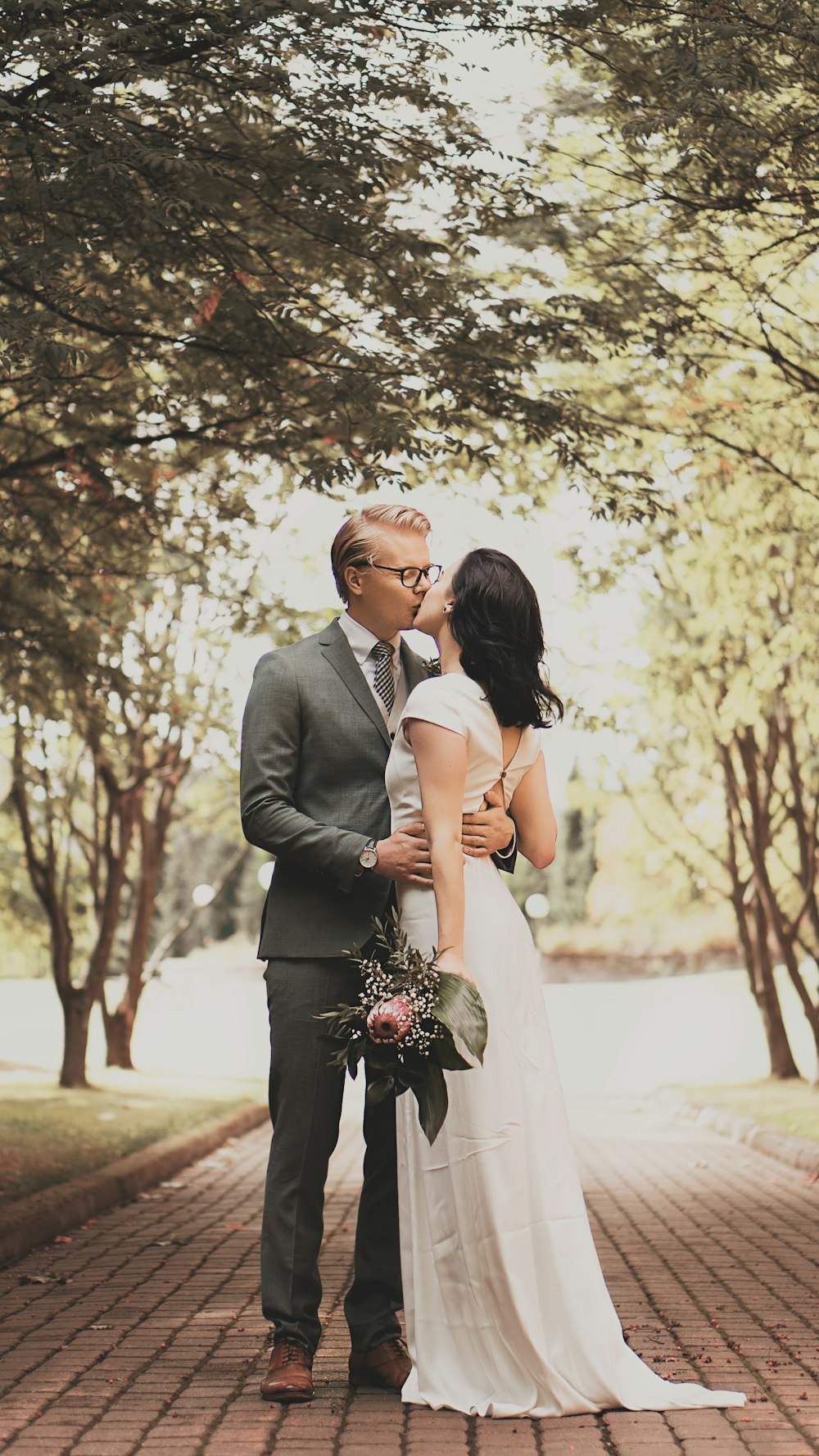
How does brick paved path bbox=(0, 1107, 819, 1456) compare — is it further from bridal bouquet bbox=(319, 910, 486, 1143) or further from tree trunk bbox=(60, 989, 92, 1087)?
tree trunk bbox=(60, 989, 92, 1087)

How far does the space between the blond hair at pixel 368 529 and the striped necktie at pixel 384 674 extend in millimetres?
235

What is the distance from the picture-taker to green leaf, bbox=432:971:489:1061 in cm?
406

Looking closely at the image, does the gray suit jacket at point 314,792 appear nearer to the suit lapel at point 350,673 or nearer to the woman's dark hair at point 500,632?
the suit lapel at point 350,673

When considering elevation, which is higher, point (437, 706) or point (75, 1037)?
point (437, 706)

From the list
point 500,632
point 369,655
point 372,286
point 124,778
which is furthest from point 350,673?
point 124,778

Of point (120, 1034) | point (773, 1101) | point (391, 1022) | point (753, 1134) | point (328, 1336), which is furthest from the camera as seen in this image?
point (120, 1034)

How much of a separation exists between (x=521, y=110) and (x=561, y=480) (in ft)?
15.0

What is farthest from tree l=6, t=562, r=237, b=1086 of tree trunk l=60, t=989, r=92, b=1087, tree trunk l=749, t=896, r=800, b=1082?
tree trunk l=749, t=896, r=800, b=1082

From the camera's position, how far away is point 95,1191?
29.6ft

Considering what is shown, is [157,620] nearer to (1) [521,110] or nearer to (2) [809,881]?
(2) [809,881]

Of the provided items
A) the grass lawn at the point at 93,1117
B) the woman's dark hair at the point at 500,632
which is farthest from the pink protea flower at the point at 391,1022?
the grass lawn at the point at 93,1117

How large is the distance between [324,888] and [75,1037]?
13.1 metres

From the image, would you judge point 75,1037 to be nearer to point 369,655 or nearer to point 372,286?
point 372,286

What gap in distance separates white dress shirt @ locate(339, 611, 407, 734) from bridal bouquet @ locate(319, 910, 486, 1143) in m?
0.87
